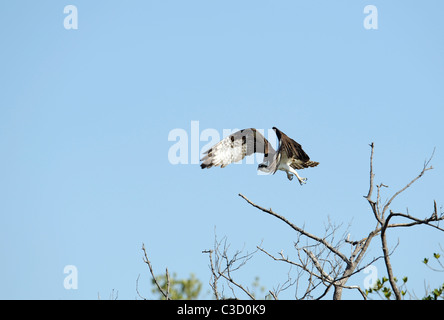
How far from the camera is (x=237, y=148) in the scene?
448 inches

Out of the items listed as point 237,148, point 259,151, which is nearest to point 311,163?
point 259,151

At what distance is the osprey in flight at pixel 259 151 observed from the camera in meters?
11.0

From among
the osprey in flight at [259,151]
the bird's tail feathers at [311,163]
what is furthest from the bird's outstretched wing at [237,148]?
the bird's tail feathers at [311,163]

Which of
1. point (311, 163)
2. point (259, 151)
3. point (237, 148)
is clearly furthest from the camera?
point (311, 163)

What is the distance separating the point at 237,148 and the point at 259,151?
0.55 m

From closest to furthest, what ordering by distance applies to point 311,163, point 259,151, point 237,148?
point 237,148, point 259,151, point 311,163

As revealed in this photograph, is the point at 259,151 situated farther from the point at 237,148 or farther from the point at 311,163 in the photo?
the point at 311,163

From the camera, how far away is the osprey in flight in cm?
1101

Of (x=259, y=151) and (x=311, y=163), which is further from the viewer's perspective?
(x=311, y=163)

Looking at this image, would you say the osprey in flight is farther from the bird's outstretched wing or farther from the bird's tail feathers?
the bird's tail feathers

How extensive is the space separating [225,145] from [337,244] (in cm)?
268
